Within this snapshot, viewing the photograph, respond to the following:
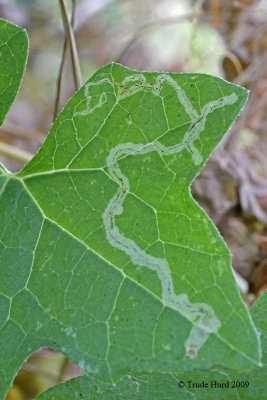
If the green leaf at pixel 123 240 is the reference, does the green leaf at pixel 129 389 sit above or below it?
below

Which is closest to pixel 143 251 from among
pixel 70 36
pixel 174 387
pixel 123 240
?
pixel 123 240

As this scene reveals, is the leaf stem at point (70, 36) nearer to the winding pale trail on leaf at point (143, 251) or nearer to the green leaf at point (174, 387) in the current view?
the winding pale trail on leaf at point (143, 251)

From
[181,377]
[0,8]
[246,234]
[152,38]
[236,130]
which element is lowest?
[181,377]

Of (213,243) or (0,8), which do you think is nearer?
(213,243)

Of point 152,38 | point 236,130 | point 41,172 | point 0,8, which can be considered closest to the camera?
point 41,172

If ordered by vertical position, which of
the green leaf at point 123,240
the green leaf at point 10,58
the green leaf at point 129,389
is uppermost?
the green leaf at point 10,58

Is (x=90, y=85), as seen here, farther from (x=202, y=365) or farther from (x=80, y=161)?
(x=202, y=365)

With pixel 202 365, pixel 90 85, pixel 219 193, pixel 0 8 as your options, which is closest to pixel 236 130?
pixel 219 193

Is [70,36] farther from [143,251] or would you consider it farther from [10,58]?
[143,251]

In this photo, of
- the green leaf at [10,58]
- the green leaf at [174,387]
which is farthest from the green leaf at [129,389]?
the green leaf at [10,58]
